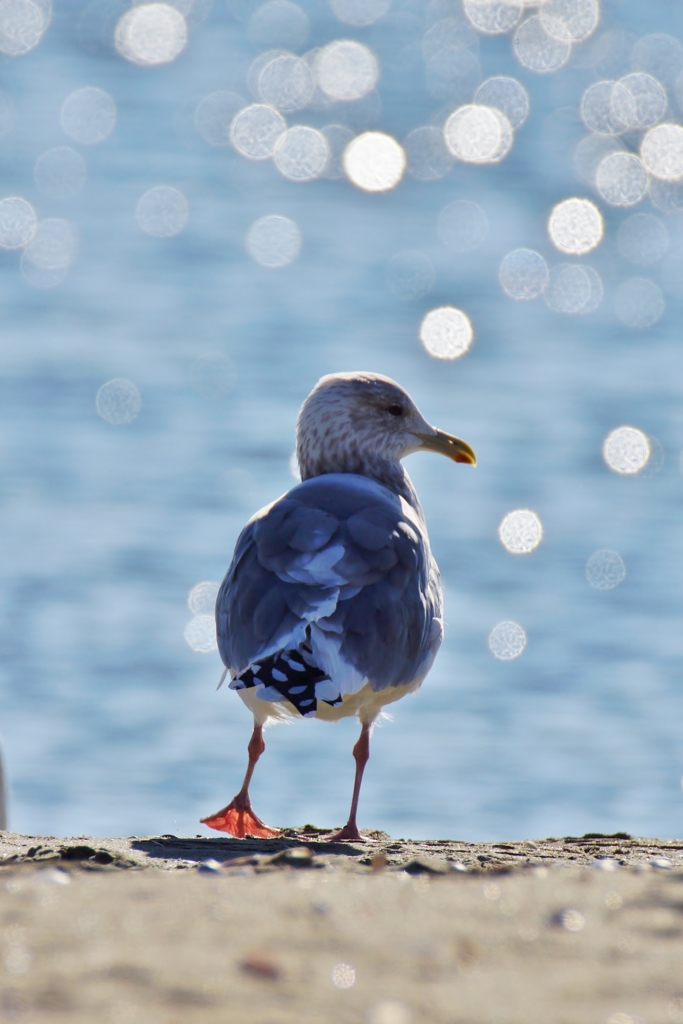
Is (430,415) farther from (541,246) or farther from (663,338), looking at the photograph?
(541,246)

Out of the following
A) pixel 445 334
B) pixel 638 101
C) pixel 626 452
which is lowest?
pixel 626 452

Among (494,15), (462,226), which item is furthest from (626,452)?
(494,15)

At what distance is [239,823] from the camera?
240 inches

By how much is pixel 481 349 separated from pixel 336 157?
8149 mm

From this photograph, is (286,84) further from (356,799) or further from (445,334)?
(356,799)

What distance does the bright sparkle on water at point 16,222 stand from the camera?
22828 mm

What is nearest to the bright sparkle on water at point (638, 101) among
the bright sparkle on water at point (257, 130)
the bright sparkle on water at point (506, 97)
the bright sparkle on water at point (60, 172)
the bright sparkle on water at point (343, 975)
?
the bright sparkle on water at point (506, 97)

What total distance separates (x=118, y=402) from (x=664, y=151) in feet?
44.0

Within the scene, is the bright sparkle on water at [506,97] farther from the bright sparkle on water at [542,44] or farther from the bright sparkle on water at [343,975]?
the bright sparkle on water at [343,975]

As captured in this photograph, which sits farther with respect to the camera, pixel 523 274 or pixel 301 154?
pixel 301 154

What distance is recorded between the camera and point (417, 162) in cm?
2653

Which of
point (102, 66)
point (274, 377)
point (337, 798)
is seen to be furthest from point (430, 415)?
point (102, 66)

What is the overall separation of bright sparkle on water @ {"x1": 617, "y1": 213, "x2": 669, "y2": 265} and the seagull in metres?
17.1

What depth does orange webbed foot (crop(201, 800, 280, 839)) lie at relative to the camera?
6.05 meters
